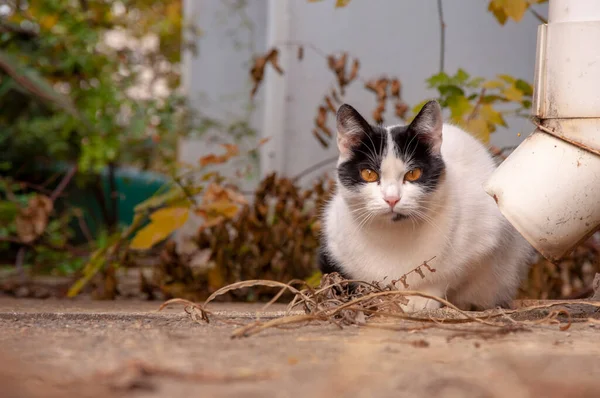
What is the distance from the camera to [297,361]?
1.06 metres

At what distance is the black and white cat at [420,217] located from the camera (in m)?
1.90

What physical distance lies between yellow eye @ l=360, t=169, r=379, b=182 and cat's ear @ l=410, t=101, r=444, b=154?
17cm

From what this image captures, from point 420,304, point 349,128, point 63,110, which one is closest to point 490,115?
point 349,128

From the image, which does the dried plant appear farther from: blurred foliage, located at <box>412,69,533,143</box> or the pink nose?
the pink nose

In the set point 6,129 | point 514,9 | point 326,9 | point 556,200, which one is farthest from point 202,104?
point 556,200

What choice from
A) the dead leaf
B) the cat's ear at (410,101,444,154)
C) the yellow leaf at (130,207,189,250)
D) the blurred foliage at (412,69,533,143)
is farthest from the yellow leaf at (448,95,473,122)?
the dead leaf

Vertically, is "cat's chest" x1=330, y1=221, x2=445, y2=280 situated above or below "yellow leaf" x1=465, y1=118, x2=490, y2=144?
below

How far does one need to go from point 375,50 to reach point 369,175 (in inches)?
55.8

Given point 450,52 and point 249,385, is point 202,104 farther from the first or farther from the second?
point 249,385

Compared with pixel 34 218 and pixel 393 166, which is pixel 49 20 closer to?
pixel 34 218

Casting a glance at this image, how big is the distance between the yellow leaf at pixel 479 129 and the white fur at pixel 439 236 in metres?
0.28

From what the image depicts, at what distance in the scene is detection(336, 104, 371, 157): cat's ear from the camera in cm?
198

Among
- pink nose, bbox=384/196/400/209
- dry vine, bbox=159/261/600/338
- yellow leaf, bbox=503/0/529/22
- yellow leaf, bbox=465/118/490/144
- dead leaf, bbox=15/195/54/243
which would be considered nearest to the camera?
dry vine, bbox=159/261/600/338

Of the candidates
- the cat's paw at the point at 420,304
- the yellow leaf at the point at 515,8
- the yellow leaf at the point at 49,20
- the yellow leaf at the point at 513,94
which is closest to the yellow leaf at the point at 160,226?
the cat's paw at the point at 420,304
